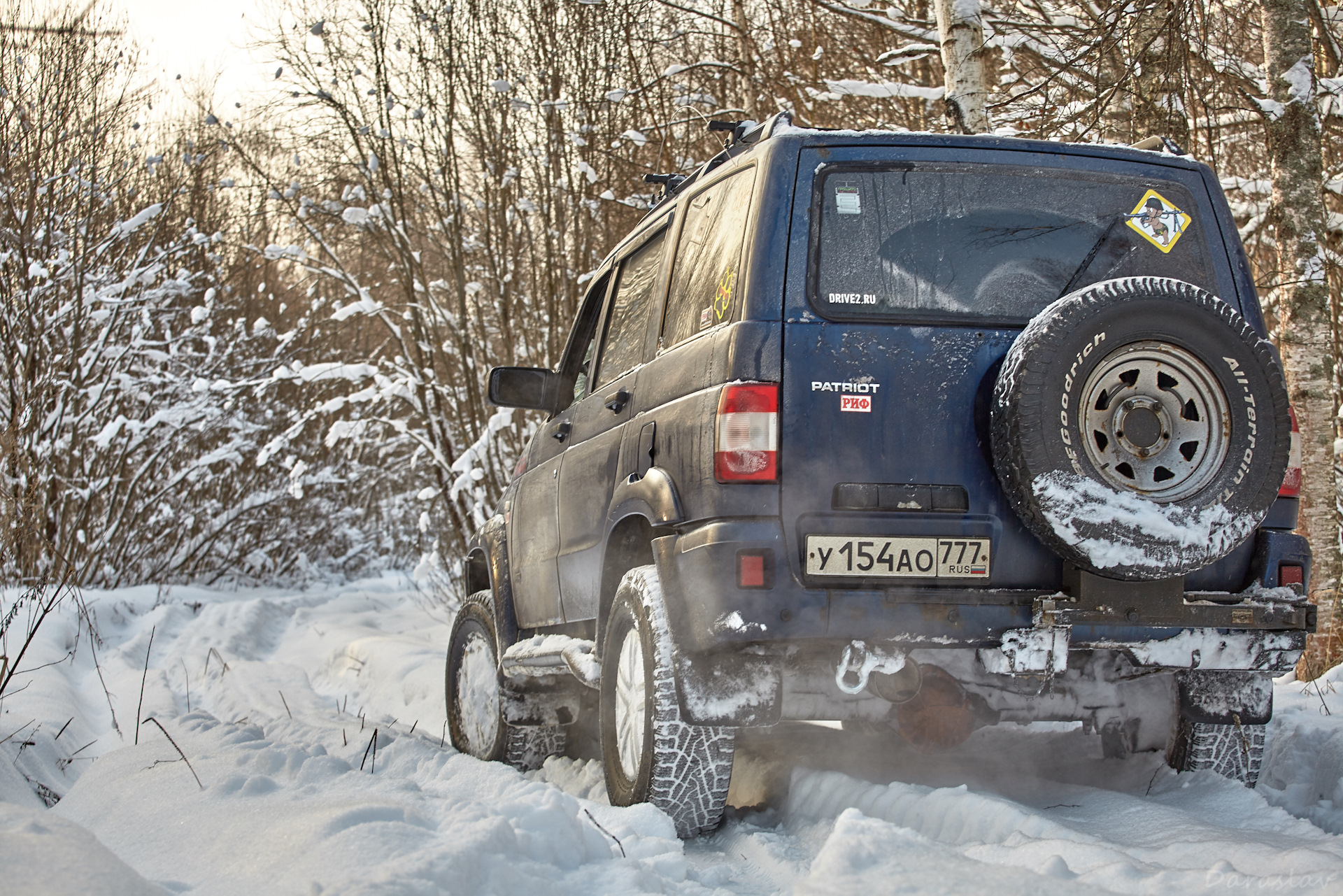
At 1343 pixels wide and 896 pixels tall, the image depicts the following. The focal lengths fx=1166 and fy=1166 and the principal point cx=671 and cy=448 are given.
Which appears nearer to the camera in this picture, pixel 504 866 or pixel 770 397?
pixel 504 866

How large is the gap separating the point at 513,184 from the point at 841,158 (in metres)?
7.78

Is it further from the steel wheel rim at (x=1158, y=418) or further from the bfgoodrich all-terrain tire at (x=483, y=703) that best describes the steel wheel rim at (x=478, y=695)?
the steel wheel rim at (x=1158, y=418)

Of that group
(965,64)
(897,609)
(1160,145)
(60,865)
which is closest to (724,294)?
(897,609)

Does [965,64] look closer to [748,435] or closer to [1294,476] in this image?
[1294,476]

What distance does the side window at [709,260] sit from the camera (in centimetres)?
331

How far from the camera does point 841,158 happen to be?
3273 millimetres

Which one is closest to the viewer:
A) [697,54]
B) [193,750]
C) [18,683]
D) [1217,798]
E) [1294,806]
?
[1217,798]

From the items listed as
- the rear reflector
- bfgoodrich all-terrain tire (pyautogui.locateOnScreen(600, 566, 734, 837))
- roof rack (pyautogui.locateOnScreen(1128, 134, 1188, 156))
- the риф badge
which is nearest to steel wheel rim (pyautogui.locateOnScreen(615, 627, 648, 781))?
bfgoodrich all-terrain tire (pyautogui.locateOnScreen(600, 566, 734, 837))

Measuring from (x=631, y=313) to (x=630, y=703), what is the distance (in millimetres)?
1535

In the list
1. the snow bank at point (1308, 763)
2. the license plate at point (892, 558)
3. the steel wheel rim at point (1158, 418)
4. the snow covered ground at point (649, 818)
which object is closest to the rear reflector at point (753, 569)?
the license plate at point (892, 558)

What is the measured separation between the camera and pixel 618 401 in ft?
12.8

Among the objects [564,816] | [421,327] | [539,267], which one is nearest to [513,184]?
[539,267]

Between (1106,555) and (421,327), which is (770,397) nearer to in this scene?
(1106,555)

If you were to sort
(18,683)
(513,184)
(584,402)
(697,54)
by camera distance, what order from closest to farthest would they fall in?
(584,402)
(18,683)
(513,184)
(697,54)
